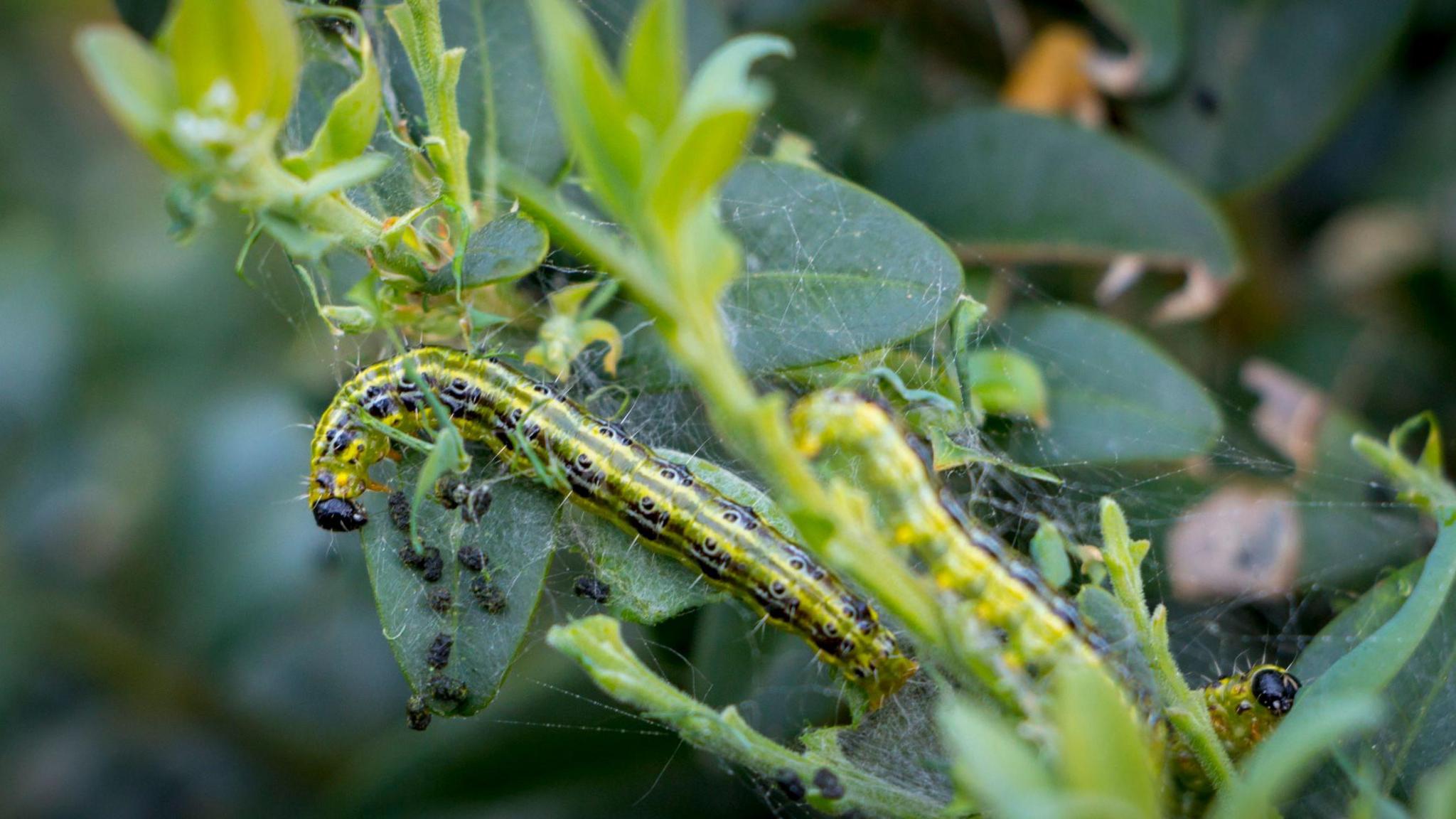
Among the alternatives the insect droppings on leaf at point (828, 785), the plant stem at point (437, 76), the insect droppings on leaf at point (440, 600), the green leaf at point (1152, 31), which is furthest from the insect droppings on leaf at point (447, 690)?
the green leaf at point (1152, 31)

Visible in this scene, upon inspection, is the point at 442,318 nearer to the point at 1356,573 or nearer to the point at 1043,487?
the point at 1043,487

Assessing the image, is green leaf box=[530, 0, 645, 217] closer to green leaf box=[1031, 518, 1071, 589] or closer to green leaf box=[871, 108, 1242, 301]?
green leaf box=[1031, 518, 1071, 589]

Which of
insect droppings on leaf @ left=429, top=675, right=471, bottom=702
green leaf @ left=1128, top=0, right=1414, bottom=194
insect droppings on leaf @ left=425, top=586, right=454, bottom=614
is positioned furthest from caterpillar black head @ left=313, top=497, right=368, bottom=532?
green leaf @ left=1128, top=0, right=1414, bottom=194

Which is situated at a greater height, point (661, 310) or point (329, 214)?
point (661, 310)

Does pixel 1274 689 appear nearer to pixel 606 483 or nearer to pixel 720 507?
pixel 720 507

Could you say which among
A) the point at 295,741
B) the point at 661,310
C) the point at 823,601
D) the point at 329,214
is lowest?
the point at 295,741

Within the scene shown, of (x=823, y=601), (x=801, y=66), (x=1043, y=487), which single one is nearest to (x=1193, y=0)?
(x=801, y=66)

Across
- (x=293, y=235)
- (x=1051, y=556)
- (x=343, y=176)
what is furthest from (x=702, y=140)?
(x=1051, y=556)
